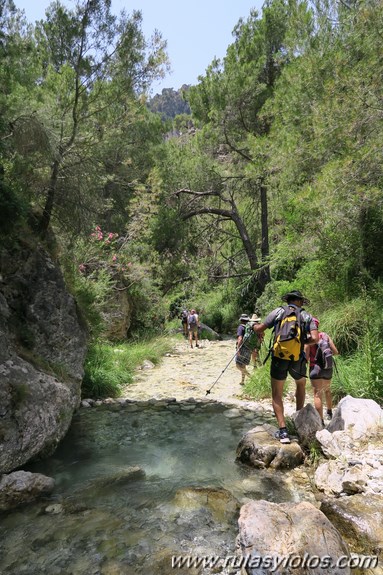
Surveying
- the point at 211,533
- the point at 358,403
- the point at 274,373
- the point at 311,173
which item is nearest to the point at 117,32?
the point at 311,173

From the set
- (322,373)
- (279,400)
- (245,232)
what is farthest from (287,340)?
(245,232)

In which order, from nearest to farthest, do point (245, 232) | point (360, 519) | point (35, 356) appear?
1. point (360, 519)
2. point (35, 356)
3. point (245, 232)

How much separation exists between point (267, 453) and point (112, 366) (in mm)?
5383

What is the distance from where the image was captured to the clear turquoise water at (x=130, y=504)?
330 cm

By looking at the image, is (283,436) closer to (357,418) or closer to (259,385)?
(357,418)

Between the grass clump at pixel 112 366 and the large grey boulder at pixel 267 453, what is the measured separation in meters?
4.08

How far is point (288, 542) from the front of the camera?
286 centimetres

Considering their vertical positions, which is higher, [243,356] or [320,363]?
[320,363]

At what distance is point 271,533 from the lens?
295 cm

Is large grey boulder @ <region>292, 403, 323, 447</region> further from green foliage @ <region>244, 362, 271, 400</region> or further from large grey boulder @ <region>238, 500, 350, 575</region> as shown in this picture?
green foliage @ <region>244, 362, 271, 400</region>

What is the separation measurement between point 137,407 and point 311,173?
250 inches

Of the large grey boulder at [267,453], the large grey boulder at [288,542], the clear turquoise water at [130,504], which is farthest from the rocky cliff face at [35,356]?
the large grey boulder at [288,542]

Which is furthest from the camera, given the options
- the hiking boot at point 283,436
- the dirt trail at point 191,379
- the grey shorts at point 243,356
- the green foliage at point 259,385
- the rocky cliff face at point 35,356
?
the grey shorts at point 243,356

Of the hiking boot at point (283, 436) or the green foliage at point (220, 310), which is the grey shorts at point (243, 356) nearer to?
the hiking boot at point (283, 436)
